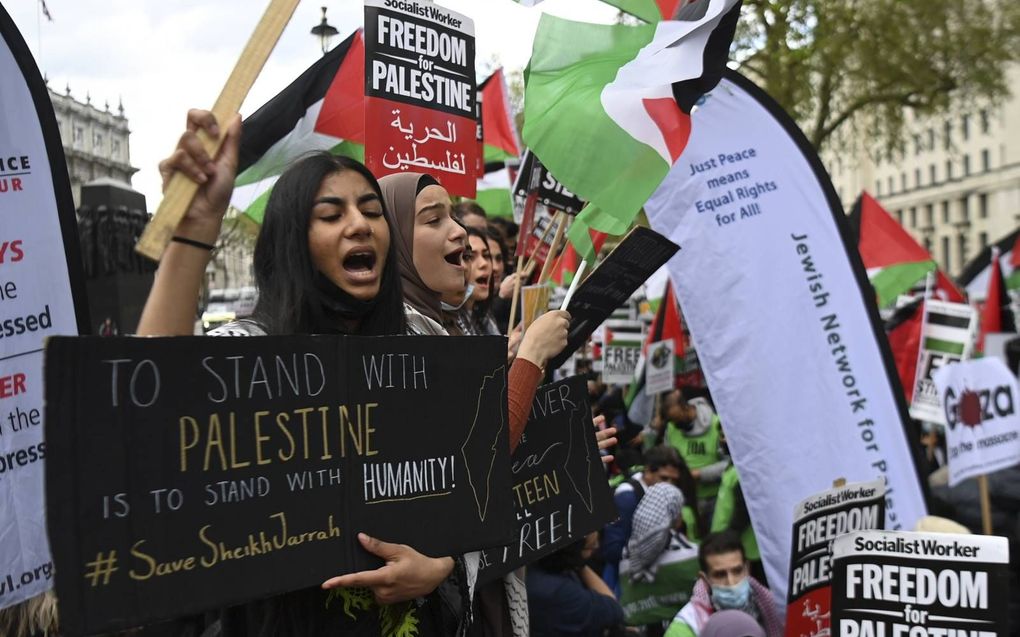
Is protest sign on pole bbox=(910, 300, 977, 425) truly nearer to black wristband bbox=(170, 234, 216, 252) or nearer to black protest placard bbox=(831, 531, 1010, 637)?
black protest placard bbox=(831, 531, 1010, 637)

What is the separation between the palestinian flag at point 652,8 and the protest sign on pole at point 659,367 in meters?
5.61

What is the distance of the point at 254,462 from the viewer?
2041mm

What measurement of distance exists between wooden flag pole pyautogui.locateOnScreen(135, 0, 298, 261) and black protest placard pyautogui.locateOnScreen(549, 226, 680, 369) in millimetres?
1444

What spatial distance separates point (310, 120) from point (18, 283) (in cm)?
297

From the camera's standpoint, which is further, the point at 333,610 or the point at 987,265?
the point at 987,265

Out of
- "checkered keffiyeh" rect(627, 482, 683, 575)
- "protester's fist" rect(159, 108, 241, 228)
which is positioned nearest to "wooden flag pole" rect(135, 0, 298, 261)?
"protester's fist" rect(159, 108, 241, 228)

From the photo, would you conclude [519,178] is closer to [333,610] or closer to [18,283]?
[18,283]

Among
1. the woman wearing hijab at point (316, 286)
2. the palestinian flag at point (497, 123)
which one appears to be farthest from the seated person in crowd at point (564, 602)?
the palestinian flag at point (497, 123)

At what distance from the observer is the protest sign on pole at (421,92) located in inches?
179

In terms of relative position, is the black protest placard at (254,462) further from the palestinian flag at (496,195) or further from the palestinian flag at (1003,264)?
the palestinian flag at (1003,264)

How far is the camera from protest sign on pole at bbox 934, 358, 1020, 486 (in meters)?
6.70

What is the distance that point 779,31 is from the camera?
20.9 metres

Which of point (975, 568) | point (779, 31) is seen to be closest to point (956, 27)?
point (779, 31)

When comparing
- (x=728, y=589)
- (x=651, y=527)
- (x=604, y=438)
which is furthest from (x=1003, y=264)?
(x=604, y=438)
